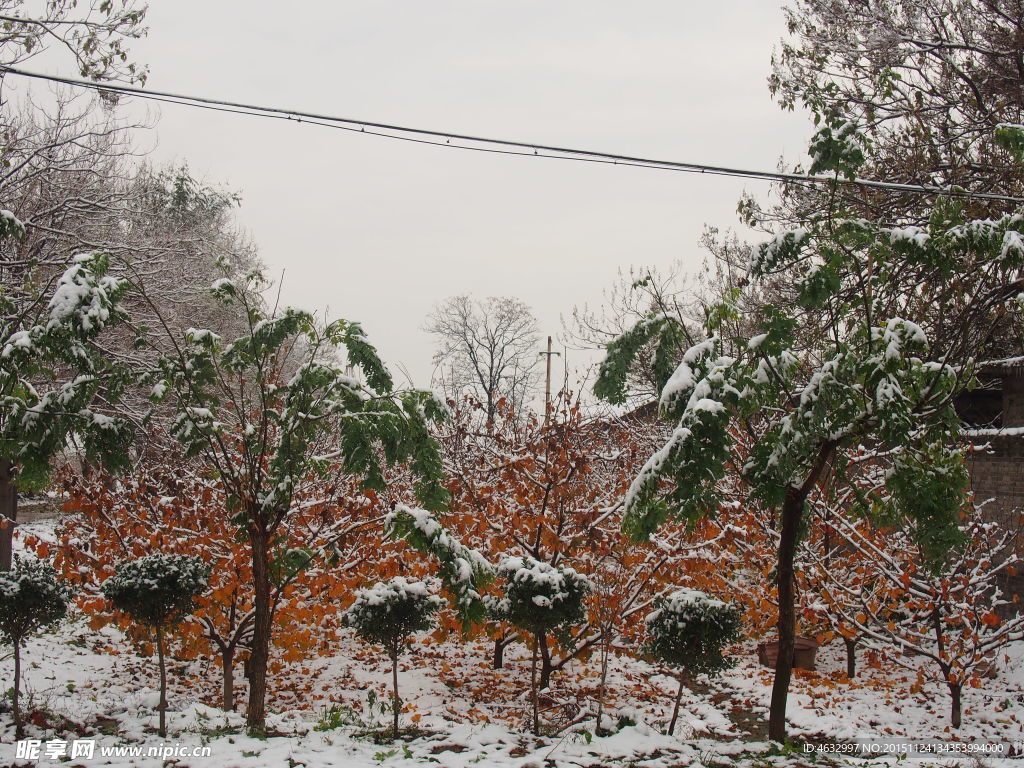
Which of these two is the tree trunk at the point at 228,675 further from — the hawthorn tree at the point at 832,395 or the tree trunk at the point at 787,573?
the tree trunk at the point at 787,573

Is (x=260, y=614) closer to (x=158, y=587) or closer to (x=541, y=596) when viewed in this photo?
(x=158, y=587)

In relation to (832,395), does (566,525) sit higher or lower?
lower

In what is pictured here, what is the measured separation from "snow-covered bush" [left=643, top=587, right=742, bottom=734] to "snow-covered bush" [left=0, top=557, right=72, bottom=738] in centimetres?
544

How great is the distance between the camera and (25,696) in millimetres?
7930

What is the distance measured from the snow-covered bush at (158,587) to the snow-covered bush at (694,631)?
4.24m

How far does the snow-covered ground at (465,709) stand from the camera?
6355 millimetres

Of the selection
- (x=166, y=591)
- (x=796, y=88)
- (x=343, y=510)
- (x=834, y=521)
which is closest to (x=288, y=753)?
(x=166, y=591)

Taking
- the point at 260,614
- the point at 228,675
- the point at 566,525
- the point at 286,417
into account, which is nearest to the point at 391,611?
the point at 260,614

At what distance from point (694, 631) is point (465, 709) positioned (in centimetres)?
311

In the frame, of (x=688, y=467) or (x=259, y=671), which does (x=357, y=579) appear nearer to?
(x=259, y=671)

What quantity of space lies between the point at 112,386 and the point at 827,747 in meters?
6.87

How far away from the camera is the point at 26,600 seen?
22.6 feet

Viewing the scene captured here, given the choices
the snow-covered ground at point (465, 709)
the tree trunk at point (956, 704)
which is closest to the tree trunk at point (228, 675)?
the snow-covered ground at point (465, 709)

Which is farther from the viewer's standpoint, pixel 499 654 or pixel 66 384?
pixel 499 654
